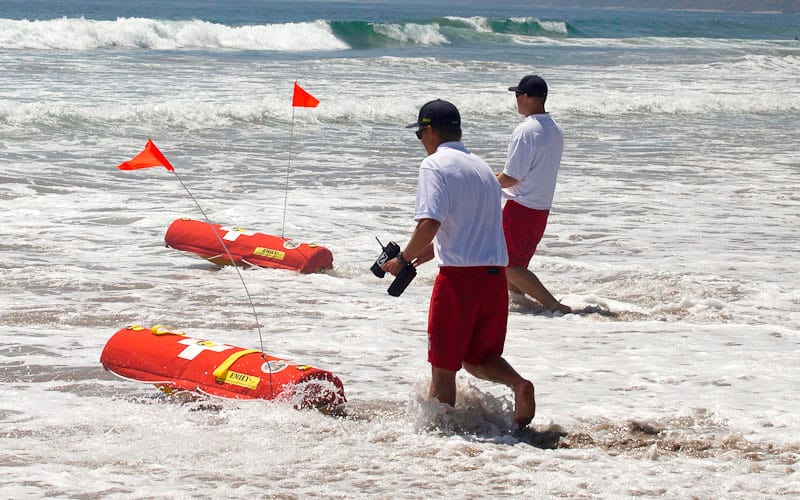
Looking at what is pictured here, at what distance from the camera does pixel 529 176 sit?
7551mm

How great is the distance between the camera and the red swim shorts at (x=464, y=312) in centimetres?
500

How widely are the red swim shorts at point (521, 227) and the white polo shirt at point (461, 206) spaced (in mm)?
2581

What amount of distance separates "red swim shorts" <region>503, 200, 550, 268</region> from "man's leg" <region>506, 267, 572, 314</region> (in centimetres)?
9

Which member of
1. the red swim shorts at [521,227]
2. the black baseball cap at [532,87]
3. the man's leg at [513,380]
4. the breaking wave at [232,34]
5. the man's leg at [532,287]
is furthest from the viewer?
the breaking wave at [232,34]

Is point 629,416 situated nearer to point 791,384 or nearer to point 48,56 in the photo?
point 791,384

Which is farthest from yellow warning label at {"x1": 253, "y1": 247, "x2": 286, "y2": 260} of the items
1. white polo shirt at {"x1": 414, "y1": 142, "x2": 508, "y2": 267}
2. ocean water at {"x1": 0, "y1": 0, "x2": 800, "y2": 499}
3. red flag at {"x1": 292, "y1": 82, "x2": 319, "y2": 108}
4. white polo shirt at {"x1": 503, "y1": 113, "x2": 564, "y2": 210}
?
white polo shirt at {"x1": 414, "y1": 142, "x2": 508, "y2": 267}

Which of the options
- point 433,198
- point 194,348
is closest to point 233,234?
point 194,348

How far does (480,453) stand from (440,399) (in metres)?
0.36

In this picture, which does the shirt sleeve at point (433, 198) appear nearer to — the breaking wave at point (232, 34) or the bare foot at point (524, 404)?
the bare foot at point (524, 404)

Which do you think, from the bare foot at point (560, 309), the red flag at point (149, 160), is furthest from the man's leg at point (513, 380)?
the bare foot at point (560, 309)

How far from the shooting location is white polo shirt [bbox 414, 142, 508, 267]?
16.0ft

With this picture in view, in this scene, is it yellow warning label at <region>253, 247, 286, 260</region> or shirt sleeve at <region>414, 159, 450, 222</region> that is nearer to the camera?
shirt sleeve at <region>414, 159, 450, 222</region>

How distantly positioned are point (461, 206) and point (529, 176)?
2700 millimetres

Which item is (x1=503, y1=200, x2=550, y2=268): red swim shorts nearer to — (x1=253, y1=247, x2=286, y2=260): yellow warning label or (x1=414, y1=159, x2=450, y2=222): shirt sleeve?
(x1=253, y1=247, x2=286, y2=260): yellow warning label
